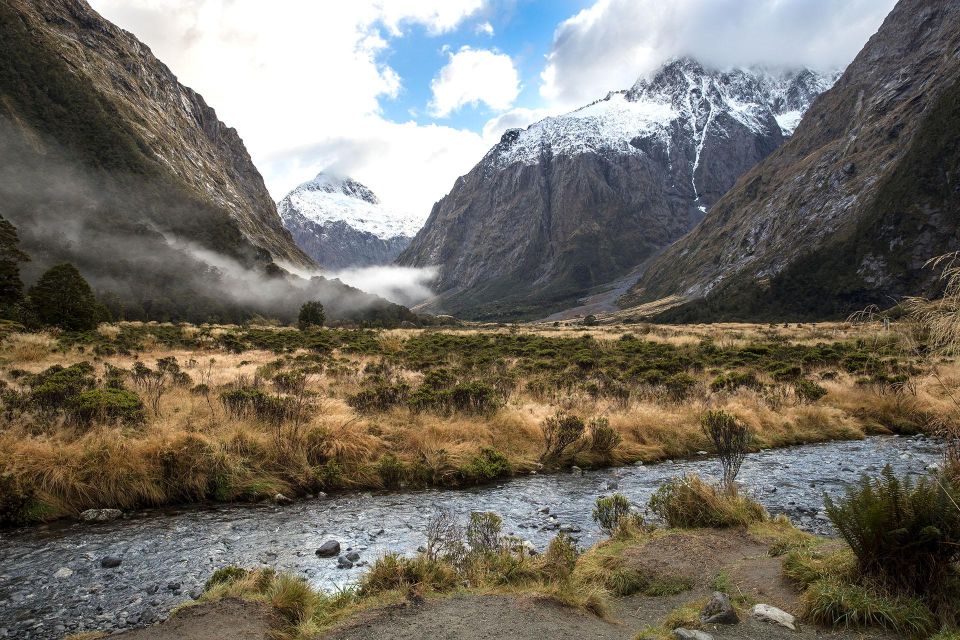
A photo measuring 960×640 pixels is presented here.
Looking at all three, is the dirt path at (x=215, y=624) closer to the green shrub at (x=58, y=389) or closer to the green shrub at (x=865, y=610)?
the green shrub at (x=865, y=610)

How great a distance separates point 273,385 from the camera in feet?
66.2

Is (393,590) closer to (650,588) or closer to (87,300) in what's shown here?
(650,588)

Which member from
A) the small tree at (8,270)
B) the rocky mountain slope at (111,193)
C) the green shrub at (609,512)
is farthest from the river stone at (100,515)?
the rocky mountain slope at (111,193)

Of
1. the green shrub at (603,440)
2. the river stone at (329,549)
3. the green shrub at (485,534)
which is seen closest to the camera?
the green shrub at (485,534)

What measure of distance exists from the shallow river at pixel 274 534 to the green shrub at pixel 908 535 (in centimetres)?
397

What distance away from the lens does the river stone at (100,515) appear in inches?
385

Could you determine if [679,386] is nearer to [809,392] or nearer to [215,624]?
[809,392]

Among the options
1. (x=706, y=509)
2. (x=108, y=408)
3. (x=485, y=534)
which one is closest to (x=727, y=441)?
(x=706, y=509)

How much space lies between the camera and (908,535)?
5273mm

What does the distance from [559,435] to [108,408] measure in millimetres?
12407

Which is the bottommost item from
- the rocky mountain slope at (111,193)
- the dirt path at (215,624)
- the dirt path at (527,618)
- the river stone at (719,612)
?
the dirt path at (215,624)

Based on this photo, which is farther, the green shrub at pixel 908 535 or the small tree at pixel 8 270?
the small tree at pixel 8 270

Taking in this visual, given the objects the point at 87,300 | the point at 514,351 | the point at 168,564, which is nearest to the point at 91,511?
the point at 168,564

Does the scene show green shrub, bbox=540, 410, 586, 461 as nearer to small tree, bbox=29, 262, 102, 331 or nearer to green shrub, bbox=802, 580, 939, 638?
green shrub, bbox=802, 580, 939, 638
